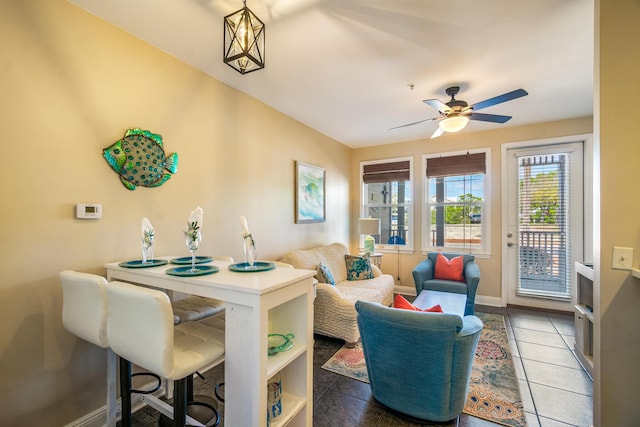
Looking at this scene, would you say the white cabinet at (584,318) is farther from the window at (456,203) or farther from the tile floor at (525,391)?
the window at (456,203)

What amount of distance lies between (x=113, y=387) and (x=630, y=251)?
299cm

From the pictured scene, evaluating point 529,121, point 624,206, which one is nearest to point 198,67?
point 624,206

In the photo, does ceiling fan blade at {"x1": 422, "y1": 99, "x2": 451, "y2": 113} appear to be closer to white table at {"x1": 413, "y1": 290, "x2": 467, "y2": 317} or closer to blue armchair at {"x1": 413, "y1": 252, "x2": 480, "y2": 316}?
white table at {"x1": 413, "y1": 290, "x2": 467, "y2": 317}

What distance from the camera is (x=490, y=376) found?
92.7 inches

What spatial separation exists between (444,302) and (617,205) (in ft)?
6.33

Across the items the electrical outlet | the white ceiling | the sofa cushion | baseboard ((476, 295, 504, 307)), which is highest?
the white ceiling

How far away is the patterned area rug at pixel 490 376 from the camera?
75.7 inches

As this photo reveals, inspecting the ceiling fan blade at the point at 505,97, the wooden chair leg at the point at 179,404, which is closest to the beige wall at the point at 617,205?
the ceiling fan blade at the point at 505,97

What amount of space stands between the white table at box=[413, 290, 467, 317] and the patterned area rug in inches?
18.0

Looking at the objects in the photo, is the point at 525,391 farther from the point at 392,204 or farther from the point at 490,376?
the point at 392,204

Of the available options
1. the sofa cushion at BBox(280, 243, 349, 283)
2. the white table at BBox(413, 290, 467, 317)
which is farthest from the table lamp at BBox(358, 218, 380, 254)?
the white table at BBox(413, 290, 467, 317)

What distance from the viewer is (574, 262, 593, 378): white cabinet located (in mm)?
2451

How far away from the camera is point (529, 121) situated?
12.7 ft

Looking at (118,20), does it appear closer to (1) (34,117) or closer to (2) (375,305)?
(1) (34,117)
